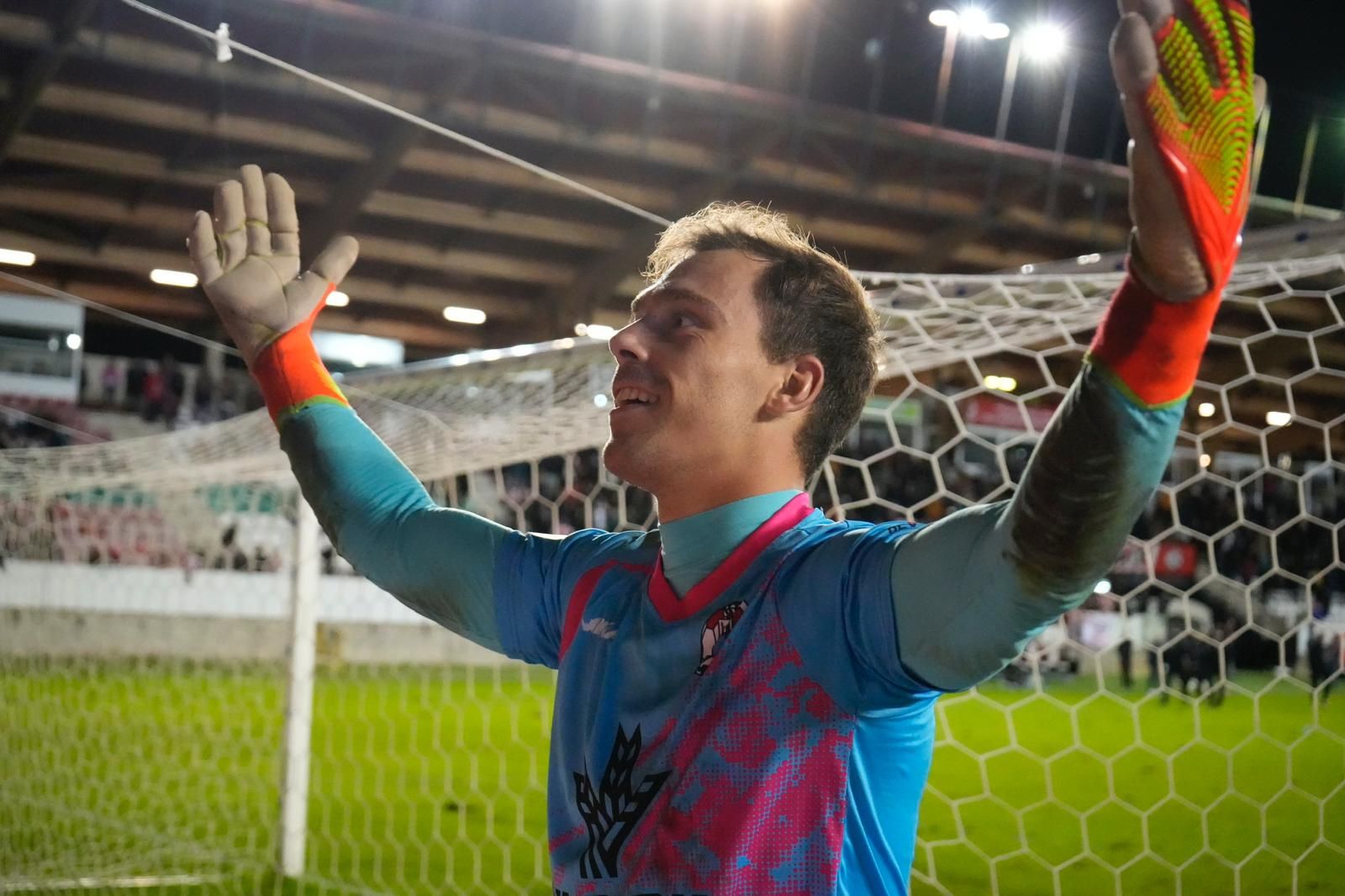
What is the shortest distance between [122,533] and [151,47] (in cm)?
545

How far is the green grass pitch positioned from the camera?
4.45 metres

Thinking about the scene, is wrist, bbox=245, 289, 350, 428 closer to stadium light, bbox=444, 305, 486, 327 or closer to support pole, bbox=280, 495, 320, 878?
support pole, bbox=280, 495, 320, 878

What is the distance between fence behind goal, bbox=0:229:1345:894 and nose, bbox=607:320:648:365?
138cm

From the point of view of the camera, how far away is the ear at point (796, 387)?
49.9 inches

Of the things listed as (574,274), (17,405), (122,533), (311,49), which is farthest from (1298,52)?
(17,405)

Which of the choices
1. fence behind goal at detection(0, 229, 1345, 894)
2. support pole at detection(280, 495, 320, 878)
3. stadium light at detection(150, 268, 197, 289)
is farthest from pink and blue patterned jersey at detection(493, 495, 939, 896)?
stadium light at detection(150, 268, 197, 289)

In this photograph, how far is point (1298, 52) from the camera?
17406 mm

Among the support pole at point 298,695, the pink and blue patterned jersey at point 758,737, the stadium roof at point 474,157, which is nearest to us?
the pink and blue patterned jersey at point 758,737

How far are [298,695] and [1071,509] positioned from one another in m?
3.90

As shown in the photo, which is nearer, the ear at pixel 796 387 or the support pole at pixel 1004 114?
the ear at pixel 796 387

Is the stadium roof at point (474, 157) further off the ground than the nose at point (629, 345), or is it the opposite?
the stadium roof at point (474, 157)

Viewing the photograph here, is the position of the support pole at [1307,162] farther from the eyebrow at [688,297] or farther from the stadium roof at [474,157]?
the eyebrow at [688,297]

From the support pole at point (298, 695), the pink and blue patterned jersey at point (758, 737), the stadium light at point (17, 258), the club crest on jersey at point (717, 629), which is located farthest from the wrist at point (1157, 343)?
the stadium light at point (17, 258)

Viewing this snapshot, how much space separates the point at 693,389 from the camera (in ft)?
4.09
